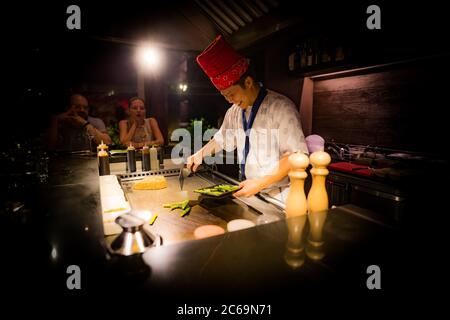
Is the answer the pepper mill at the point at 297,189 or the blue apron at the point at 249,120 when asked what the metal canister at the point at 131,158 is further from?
the pepper mill at the point at 297,189

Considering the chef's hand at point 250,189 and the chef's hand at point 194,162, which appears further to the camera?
the chef's hand at point 194,162

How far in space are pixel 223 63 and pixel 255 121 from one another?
1.91 ft

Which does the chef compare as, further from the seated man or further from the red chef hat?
the seated man

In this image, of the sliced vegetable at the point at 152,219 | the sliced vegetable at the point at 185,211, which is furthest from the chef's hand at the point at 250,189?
the sliced vegetable at the point at 152,219

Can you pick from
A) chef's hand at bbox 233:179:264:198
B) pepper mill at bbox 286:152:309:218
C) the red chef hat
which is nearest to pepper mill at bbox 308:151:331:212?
pepper mill at bbox 286:152:309:218

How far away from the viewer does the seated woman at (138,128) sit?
4.78 m

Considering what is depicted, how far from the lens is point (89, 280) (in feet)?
2.19

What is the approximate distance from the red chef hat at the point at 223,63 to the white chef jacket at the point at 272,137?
1.22 feet

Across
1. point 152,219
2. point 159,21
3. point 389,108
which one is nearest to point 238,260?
point 152,219

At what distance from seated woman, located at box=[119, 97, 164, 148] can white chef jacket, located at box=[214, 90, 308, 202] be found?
257 centimetres

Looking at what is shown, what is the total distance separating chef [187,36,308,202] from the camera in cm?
220

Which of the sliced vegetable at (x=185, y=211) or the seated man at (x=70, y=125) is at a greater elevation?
the seated man at (x=70, y=125)

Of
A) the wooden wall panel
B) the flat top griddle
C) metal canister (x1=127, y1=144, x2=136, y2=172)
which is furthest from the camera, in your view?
the wooden wall panel

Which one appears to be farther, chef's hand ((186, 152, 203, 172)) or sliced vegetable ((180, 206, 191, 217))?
chef's hand ((186, 152, 203, 172))
